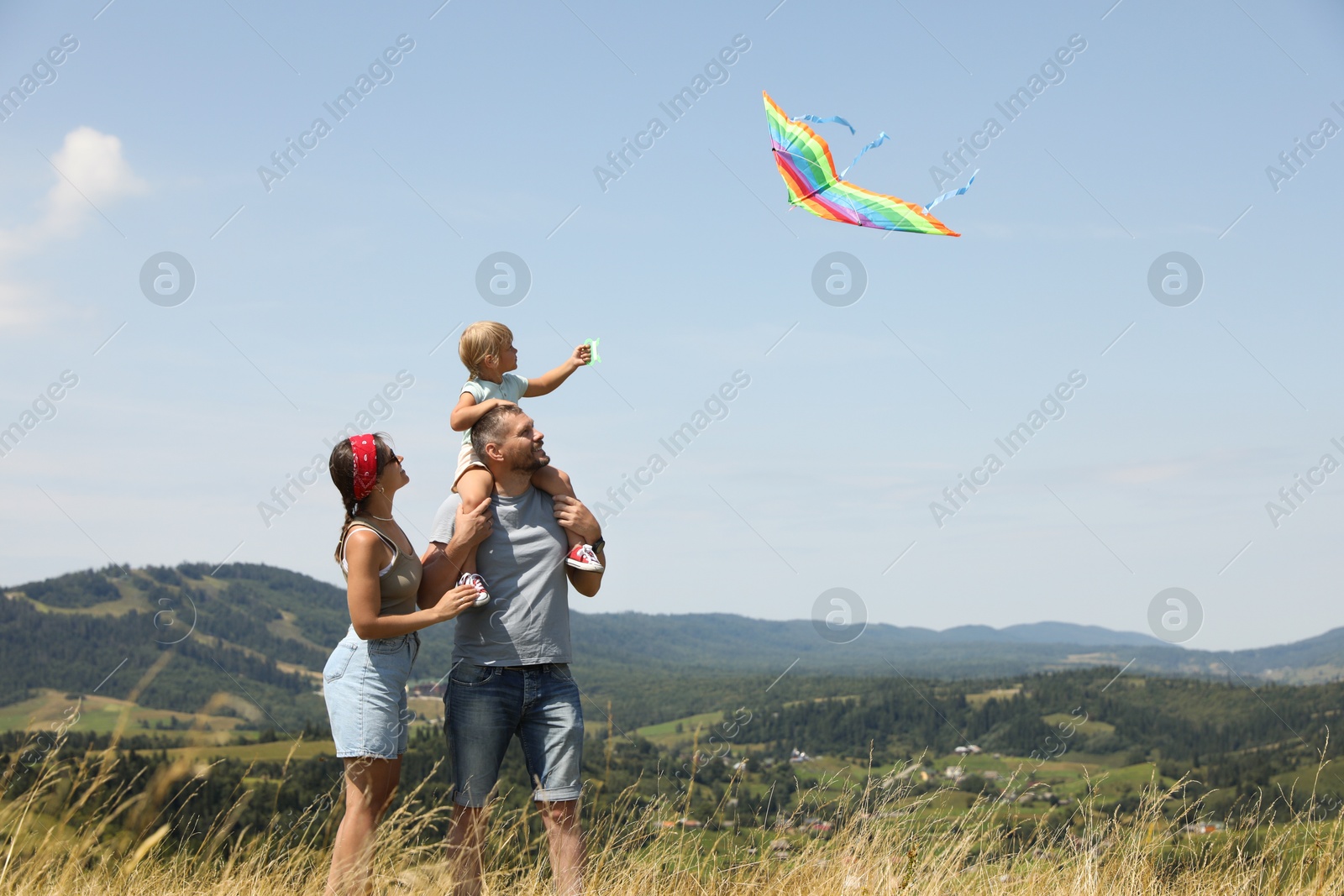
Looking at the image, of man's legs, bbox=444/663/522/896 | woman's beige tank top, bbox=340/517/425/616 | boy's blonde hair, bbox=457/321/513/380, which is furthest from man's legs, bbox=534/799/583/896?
boy's blonde hair, bbox=457/321/513/380

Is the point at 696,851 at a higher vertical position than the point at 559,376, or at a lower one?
lower

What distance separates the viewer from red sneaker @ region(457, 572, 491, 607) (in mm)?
3482

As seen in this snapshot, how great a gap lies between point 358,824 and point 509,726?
62 centimetres

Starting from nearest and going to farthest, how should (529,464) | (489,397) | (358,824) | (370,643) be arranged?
(358,824) < (370,643) < (529,464) < (489,397)

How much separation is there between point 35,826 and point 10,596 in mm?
190845

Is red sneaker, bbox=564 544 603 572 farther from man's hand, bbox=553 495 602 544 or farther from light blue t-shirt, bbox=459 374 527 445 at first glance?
light blue t-shirt, bbox=459 374 527 445

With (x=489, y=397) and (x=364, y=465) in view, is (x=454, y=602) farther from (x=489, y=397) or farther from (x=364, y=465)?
(x=489, y=397)

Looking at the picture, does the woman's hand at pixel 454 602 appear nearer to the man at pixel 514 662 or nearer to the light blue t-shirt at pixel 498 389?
the man at pixel 514 662

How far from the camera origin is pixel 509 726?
11.9 feet

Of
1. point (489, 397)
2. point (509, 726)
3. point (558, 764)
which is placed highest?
point (489, 397)

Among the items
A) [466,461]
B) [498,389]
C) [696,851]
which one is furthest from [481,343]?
[696,851]

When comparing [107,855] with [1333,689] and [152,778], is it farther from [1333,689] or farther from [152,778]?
[1333,689]

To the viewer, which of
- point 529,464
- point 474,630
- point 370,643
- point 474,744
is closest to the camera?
point 370,643

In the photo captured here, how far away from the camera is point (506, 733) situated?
3611 mm
